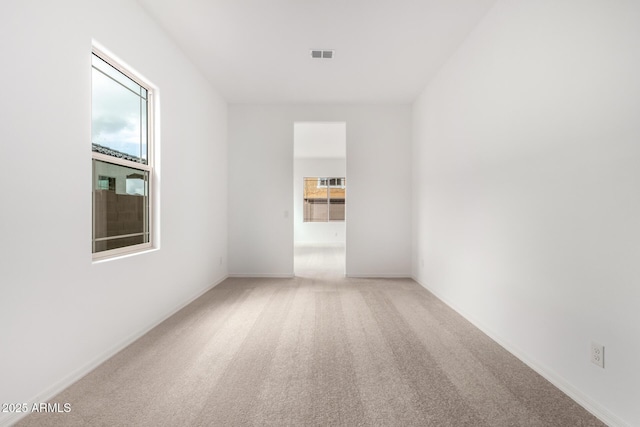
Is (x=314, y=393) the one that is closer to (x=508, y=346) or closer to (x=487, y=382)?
(x=487, y=382)

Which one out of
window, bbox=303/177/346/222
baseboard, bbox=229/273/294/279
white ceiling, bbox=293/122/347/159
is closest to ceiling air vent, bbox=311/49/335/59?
white ceiling, bbox=293/122/347/159

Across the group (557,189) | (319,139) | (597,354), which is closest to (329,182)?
(319,139)

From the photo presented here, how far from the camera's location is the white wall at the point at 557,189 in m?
1.52

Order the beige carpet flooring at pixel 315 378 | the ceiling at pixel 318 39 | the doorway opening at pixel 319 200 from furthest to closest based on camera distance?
the doorway opening at pixel 319 200, the ceiling at pixel 318 39, the beige carpet flooring at pixel 315 378

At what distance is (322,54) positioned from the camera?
136 inches

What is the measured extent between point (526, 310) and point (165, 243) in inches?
128

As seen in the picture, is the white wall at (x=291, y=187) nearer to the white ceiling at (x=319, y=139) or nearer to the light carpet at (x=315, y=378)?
the white ceiling at (x=319, y=139)

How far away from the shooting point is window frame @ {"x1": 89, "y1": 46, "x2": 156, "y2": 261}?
2.24m

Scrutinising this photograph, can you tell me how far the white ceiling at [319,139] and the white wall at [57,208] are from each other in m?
3.37

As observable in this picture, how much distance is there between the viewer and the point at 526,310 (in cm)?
223

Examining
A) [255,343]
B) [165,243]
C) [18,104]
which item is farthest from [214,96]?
[255,343]

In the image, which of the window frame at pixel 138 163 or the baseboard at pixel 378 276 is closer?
the window frame at pixel 138 163

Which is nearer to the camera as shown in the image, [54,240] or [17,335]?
[17,335]

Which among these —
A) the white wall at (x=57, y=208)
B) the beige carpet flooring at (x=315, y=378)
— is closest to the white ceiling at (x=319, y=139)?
the white wall at (x=57, y=208)
